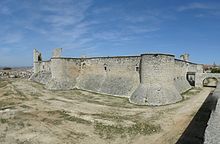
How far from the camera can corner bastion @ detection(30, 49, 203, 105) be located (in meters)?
21.3

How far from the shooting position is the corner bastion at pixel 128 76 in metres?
21.3

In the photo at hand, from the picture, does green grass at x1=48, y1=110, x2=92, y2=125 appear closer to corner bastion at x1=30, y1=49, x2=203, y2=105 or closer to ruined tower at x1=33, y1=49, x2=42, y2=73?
A: corner bastion at x1=30, y1=49, x2=203, y2=105

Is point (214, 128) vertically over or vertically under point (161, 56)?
under

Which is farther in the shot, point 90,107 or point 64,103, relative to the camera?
point 64,103

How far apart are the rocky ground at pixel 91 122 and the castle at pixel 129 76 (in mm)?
1989

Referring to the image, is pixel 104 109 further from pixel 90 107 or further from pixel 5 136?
pixel 5 136

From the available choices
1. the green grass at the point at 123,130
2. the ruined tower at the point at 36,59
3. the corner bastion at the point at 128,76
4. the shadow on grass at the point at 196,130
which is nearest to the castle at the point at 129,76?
the corner bastion at the point at 128,76

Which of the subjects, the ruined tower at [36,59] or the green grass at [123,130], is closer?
the green grass at [123,130]

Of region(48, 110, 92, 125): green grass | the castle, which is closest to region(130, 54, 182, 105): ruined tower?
the castle

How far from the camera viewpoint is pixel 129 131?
12.8 meters

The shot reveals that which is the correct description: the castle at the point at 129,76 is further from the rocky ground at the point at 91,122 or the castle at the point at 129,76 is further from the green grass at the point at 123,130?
the green grass at the point at 123,130

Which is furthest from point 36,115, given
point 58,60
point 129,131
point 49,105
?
point 58,60

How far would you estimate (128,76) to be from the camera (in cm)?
2527

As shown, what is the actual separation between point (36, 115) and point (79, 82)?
15496 mm
